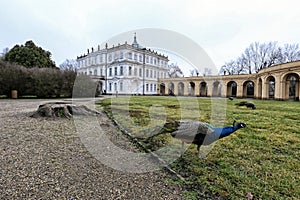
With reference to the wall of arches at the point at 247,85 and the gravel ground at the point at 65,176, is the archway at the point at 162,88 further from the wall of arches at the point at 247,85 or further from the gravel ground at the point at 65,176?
the gravel ground at the point at 65,176

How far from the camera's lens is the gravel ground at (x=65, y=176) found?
93.0 inches

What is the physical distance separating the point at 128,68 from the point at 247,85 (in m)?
24.8

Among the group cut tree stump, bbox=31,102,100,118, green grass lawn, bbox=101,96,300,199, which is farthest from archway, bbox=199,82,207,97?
green grass lawn, bbox=101,96,300,199

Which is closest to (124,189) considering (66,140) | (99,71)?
(66,140)

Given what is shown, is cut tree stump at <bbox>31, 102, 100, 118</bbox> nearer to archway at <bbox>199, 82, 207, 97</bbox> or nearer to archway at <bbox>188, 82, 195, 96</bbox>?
archway at <bbox>199, 82, 207, 97</bbox>

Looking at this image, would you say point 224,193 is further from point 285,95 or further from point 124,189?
point 285,95

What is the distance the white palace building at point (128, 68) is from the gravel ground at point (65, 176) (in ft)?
121

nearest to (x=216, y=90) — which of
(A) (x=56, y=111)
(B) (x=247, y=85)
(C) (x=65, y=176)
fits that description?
(B) (x=247, y=85)

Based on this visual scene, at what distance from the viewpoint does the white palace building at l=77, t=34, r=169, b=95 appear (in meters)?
42.7

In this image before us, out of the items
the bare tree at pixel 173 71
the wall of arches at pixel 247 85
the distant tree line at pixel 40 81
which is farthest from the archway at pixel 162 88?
the distant tree line at pixel 40 81

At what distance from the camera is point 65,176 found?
9.20 feet

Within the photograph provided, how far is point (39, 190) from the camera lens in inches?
94.0

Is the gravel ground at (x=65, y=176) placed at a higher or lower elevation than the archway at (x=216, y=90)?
lower

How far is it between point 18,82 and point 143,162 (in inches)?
802
